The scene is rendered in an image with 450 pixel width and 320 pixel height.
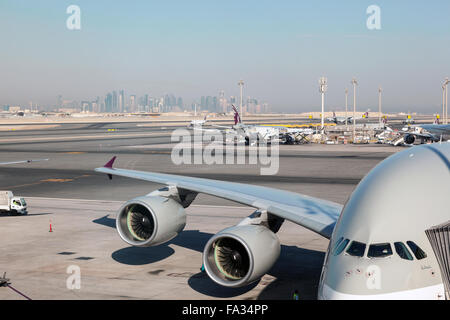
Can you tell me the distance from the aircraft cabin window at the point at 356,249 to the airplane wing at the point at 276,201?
11.2 ft

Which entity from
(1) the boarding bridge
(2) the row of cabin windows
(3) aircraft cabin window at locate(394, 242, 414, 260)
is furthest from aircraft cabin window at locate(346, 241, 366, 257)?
(1) the boarding bridge

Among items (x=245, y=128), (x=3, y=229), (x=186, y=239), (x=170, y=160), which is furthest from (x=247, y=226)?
(x=245, y=128)

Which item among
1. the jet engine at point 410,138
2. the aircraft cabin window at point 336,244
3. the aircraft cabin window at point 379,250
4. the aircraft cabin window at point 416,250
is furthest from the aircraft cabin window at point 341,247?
the jet engine at point 410,138

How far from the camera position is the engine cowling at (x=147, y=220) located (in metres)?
18.4

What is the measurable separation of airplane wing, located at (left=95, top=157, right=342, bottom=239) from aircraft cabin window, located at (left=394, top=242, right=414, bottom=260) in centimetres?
382

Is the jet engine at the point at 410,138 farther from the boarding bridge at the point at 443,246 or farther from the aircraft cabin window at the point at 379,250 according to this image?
the aircraft cabin window at the point at 379,250

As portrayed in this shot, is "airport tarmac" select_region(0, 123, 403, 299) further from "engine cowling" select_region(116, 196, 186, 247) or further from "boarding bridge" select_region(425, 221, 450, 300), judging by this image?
"boarding bridge" select_region(425, 221, 450, 300)

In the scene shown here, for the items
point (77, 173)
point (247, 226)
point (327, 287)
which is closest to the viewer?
point (327, 287)

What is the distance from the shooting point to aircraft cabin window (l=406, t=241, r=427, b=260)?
10.9 m

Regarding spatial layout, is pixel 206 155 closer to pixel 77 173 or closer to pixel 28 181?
pixel 77 173

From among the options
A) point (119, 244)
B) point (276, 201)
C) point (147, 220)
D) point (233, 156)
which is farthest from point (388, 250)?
point (233, 156)

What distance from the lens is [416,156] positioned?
13.7 m

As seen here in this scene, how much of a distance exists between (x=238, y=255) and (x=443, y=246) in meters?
5.74

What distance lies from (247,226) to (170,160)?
2258 inches
